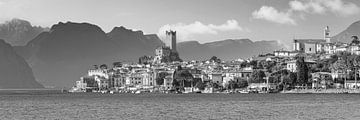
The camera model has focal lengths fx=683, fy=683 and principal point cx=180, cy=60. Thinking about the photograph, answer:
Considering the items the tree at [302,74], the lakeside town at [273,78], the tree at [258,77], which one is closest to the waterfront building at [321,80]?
the lakeside town at [273,78]

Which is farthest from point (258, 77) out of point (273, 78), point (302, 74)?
point (302, 74)

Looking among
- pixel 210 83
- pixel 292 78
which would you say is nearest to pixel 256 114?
pixel 292 78

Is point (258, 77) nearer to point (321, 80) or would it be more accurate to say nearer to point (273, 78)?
point (273, 78)

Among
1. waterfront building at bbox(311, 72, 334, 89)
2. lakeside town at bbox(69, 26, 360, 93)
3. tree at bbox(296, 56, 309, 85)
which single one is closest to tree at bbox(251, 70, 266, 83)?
lakeside town at bbox(69, 26, 360, 93)

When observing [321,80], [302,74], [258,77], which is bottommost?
[321,80]

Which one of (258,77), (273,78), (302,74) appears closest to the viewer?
(302,74)

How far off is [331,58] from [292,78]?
3992 centimetres

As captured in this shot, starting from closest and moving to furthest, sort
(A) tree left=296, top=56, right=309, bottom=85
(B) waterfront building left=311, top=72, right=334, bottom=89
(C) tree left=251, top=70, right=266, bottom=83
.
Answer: (A) tree left=296, top=56, right=309, bottom=85, (B) waterfront building left=311, top=72, right=334, bottom=89, (C) tree left=251, top=70, right=266, bottom=83

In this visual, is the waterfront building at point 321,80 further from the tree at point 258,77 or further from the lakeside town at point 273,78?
the tree at point 258,77

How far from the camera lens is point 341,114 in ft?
169

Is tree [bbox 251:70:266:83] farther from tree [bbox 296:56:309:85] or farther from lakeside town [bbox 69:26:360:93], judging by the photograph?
tree [bbox 296:56:309:85]

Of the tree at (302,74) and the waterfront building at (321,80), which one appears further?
the waterfront building at (321,80)

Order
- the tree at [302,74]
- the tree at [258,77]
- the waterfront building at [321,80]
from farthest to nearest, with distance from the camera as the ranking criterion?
the tree at [258,77]
the waterfront building at [321,80]
the tree at [302,74]

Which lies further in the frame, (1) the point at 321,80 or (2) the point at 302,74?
(1) the point at 321,80
